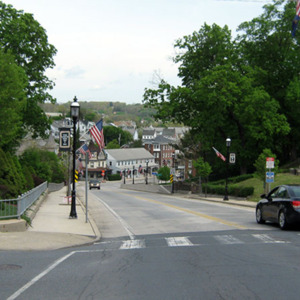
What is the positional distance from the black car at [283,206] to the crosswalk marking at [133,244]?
5156mm

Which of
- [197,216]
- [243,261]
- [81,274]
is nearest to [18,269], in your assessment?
[81,274]

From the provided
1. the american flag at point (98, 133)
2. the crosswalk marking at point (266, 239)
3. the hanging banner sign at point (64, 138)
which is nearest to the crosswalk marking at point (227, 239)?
the crosswalk marking at point (266, 239)

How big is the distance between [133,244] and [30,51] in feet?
119

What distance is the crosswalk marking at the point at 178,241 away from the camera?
13.5 m

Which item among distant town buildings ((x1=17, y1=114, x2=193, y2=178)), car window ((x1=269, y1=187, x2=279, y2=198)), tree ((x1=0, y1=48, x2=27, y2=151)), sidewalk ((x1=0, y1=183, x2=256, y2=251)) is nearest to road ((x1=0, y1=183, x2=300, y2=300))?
sidewalk ((x1=0, y1=183, x2=256, y2=251))

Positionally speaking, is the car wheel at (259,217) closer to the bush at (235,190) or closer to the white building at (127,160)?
the bush at (235,190)

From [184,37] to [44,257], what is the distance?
48804mm

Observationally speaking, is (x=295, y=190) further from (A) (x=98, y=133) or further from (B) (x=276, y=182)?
(B) (x=276, y=182)

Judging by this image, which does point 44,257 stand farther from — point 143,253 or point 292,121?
point 292,121

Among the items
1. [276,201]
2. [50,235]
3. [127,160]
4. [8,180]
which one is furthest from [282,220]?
[127,160]

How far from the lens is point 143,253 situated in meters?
12.0

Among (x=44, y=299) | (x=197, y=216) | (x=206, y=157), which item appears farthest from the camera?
(x=206, y=157)

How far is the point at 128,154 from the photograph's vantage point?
13588cm

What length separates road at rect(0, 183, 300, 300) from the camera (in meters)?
7.68
